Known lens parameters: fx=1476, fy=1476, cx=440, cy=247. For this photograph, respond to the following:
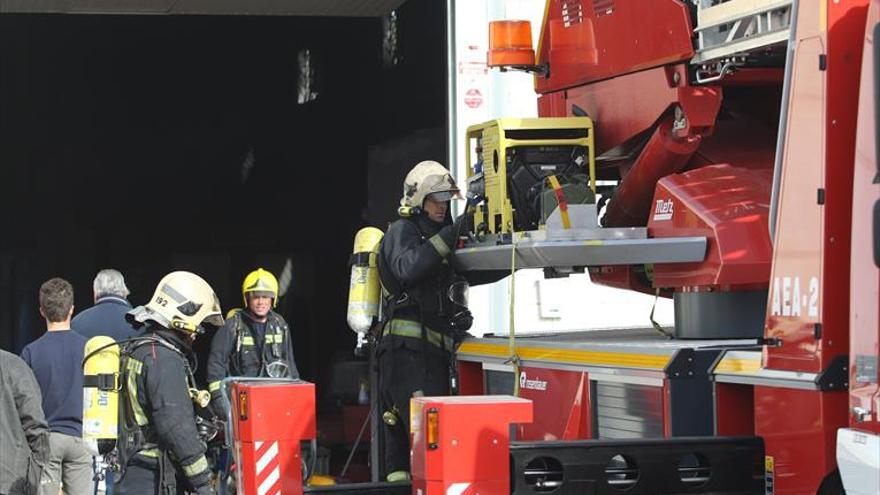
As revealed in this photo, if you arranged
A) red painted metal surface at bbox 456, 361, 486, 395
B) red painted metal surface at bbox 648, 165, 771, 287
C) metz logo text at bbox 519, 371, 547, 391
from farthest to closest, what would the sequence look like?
red painted metal surface at bbox 456, 361, 486, 395 < metz logo text at bbox 519, 371, 547, 391 < red painted metal surface at bbox 648, 165, 771, 287

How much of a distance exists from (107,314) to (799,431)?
6543 millimetres

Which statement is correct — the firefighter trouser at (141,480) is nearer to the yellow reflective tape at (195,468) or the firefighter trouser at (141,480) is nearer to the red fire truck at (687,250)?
the yellow reflective tape at (195,468)

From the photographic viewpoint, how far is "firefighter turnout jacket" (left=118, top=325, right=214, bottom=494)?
661 cm

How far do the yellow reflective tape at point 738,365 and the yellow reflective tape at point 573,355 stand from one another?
207mm

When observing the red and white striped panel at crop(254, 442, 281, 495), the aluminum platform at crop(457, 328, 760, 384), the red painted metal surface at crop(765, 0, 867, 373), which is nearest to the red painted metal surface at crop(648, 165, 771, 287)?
the aluminum platform at crop(457, 328, 760, 384)

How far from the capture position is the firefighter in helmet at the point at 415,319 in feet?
24.2

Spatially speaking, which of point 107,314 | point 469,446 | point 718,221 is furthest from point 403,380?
point 107,314

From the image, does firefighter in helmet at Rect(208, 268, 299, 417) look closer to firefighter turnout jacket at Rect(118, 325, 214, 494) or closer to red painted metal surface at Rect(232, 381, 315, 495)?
firefighter turnout jacket at Rect(118, 325, 214, 494)

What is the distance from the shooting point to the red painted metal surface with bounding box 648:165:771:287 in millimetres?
5777

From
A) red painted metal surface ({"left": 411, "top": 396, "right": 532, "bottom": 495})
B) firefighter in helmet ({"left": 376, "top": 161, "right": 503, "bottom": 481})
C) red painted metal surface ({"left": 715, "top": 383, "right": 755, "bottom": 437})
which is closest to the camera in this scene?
red painted metal surface ({"left": 411, "top": 396, "right": 532, "bottom": 495})

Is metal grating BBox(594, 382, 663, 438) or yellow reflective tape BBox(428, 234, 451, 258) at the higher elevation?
yellow reflective tape BBox(428, 234, 451, 258)

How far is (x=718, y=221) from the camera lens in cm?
586

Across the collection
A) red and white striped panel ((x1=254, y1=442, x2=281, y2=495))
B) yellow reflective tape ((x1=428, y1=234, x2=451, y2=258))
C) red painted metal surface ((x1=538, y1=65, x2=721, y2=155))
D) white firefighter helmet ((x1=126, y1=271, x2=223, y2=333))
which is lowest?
red and white striped panel ((x1=254, y1=442, x2=281, y2=495))

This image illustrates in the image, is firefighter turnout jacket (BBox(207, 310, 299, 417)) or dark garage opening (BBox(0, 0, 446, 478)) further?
dark garage opening (BBox(0, 0, 446, 478))
